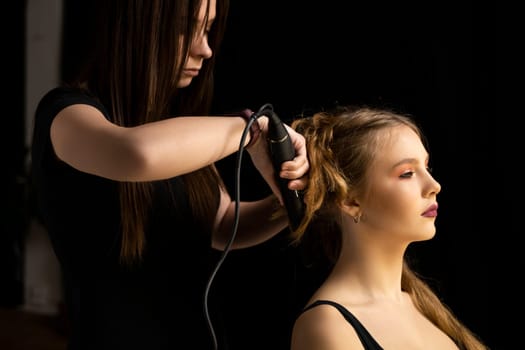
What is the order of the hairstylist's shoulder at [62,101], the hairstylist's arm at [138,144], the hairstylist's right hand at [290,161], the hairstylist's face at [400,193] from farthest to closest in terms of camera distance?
1. the hairstylist's face at [400,193]
2. the hairstylist's right hand at [290,161]
3. the hairstylist's shoulder at [62,101]
4. the hairstylist's arm at [138,144]

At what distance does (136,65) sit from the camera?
1152mm

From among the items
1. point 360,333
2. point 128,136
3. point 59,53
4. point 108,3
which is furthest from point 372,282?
point 59,53

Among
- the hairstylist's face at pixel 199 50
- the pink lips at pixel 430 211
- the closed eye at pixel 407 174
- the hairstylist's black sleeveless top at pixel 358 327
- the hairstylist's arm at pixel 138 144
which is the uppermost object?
the hairstylist's face at pixel 199 50

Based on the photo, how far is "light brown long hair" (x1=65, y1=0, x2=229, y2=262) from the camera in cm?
114

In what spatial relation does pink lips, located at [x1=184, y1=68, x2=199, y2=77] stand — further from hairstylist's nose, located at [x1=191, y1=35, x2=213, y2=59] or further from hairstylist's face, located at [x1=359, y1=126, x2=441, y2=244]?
hairstylist's face, located at [x1=359, y1=126, x2=441, y2=244]

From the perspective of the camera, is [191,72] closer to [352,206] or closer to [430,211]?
[352,206]

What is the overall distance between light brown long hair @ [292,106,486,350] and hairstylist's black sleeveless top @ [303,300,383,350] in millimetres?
154

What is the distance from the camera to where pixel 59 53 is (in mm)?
3930

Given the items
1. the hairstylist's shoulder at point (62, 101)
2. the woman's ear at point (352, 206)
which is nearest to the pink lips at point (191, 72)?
the hairstylist's shoulder at point (62, 101)

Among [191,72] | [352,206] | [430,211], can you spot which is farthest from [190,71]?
[430,211]

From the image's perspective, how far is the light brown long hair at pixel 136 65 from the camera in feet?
3.73

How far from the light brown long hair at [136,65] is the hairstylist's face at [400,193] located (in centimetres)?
46

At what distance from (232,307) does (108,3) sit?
145cm

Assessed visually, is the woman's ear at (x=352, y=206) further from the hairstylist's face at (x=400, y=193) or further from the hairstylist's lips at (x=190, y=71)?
the hairstylist's lips at (x=190, y=71)
